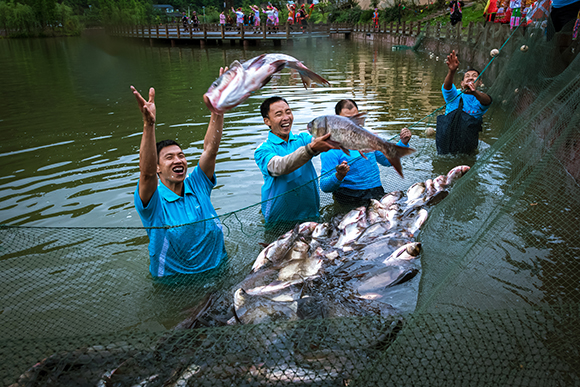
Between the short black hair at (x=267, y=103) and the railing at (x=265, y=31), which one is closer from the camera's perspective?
the short black hair at (x=267, y=103)

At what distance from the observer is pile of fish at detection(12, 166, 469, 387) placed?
7.62 feet

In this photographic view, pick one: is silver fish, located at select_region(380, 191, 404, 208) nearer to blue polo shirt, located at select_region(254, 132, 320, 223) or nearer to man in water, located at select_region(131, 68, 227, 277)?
blue polo shirt, located at select_region(254, 132, 320, 223)

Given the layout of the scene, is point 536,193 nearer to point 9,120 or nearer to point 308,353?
point 308,353

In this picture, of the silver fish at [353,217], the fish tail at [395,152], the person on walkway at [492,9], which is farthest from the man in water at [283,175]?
the person on walkway at [492,9]

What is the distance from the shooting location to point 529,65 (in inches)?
273

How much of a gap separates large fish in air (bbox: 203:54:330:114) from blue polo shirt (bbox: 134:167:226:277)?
2.76 feet

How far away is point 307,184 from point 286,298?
5.41 feet

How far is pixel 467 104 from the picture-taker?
23.2 ft

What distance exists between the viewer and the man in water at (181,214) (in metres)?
3.63

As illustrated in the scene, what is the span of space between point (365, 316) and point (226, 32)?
138 feet

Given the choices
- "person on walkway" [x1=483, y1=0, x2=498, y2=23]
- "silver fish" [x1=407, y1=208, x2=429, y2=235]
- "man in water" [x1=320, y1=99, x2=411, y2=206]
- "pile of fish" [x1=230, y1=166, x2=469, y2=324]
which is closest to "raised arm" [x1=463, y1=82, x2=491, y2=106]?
"man in water" [x1=320, y1=99, x2=411, y2=206]

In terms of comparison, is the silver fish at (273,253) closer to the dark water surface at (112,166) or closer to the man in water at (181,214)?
the dark water surface at (112,166)

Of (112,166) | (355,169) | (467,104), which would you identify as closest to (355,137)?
(355,169)

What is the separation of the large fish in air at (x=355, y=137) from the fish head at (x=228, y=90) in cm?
72
